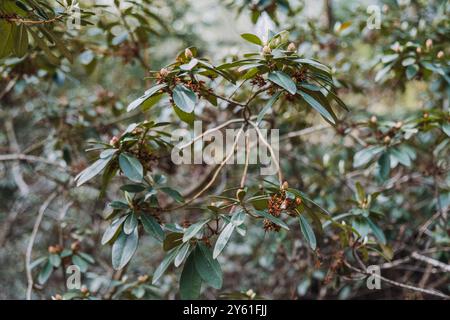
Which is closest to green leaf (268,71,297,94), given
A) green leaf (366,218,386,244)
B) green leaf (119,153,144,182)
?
green leaf (119,153,144,182)

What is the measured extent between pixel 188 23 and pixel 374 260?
245cm

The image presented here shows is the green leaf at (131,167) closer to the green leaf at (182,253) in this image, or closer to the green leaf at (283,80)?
the green leaf at (182,253)

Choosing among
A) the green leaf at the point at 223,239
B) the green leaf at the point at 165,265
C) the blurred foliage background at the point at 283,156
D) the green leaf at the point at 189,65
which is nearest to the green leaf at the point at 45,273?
the blurred foliage background at the point at 283,156

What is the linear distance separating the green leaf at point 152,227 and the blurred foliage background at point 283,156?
18cm

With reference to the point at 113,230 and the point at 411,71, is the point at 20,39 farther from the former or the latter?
the point at 411,71

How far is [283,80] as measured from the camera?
1.18 metres

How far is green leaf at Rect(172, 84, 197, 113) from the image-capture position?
121 centimetres

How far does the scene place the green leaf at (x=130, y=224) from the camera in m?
1.28

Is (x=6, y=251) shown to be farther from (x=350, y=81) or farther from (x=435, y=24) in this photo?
(x=435, y=24)

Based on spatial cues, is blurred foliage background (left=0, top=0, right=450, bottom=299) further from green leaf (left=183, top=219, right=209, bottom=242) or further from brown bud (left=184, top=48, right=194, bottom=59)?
brown bud (left=184, top=48, right=194, bottom=59)

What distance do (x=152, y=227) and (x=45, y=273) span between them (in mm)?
654

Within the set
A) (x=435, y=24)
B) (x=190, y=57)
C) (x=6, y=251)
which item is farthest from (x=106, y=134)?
(x=435, y=24)

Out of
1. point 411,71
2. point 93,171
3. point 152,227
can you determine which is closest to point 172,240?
point 152,227

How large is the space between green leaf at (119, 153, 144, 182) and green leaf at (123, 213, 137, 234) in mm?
145
